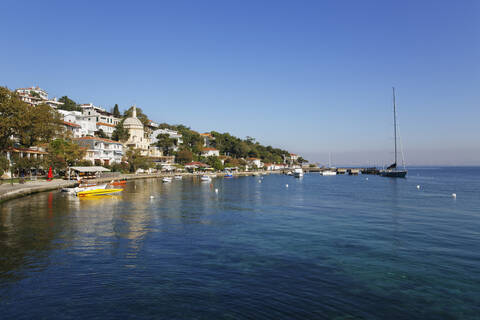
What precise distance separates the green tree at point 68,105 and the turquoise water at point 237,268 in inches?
4436

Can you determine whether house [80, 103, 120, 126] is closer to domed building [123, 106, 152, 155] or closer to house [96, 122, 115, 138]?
house [96, 122, 115, 138]

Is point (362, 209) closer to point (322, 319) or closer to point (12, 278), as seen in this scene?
point (322, 319)

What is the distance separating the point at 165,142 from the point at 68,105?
43070mm

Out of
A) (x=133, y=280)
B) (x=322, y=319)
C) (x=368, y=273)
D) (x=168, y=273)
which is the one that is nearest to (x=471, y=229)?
(x=368, y=273)

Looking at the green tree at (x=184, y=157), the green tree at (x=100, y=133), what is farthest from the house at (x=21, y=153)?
the green tree at (x=184, y=157)

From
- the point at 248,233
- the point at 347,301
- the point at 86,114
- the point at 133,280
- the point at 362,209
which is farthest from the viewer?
the point at 86,114

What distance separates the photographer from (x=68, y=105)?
12712cm

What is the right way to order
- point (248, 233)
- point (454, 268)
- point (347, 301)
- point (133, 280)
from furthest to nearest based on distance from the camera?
point (248, 233), point (454, 268), point (133, 280), point (347, 301)

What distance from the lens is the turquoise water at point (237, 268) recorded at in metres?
10.6

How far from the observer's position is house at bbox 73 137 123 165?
8200 cm

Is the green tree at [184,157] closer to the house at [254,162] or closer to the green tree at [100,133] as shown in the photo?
the green tree at [100,133]

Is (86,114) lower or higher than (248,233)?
higher

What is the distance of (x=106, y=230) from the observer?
75.2 feet

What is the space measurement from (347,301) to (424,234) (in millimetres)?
14804
